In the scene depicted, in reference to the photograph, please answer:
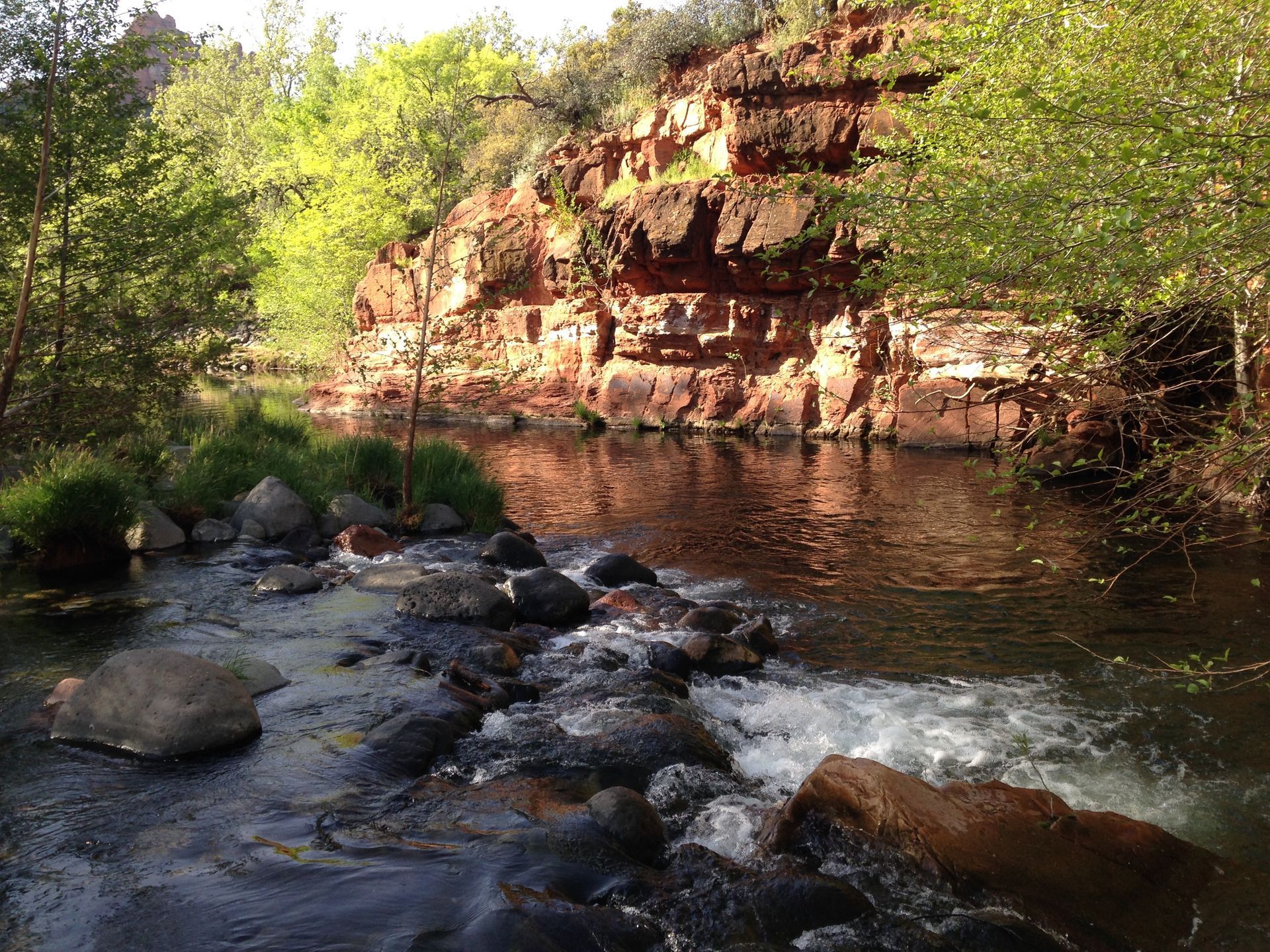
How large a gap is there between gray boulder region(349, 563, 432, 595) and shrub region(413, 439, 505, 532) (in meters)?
3.35

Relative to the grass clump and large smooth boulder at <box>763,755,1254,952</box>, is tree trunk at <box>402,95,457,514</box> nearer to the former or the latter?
large smooth boulder at <box>763,755,1254,952</box>

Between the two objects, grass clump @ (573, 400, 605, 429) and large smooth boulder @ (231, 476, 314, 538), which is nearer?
large smooth boulder @ (231, 476, 314, 538)

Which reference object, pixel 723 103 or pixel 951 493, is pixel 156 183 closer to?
pixel 951 493

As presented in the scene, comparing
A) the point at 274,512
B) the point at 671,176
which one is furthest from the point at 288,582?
the point at 671,176

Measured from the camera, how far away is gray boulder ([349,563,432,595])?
9984 mm

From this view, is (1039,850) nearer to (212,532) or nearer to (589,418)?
(212,532)

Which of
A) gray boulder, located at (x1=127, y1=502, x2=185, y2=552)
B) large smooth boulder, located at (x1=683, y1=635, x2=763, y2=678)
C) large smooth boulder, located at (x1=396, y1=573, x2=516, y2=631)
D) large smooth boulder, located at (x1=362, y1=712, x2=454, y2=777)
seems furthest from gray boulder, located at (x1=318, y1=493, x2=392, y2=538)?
large smooth boulder, located at (x1=362, y1=712, x2=454, y2=777)

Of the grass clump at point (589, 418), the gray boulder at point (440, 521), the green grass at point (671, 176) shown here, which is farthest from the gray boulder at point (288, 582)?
the green grass at point (671, 176)

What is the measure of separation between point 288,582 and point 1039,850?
26.1 feet

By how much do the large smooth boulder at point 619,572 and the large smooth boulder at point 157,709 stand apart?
17.8ft

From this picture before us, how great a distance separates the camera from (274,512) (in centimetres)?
1262

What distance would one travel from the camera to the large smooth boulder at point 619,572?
10898mm

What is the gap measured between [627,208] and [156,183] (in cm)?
2050

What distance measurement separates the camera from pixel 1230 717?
22.1 ft
